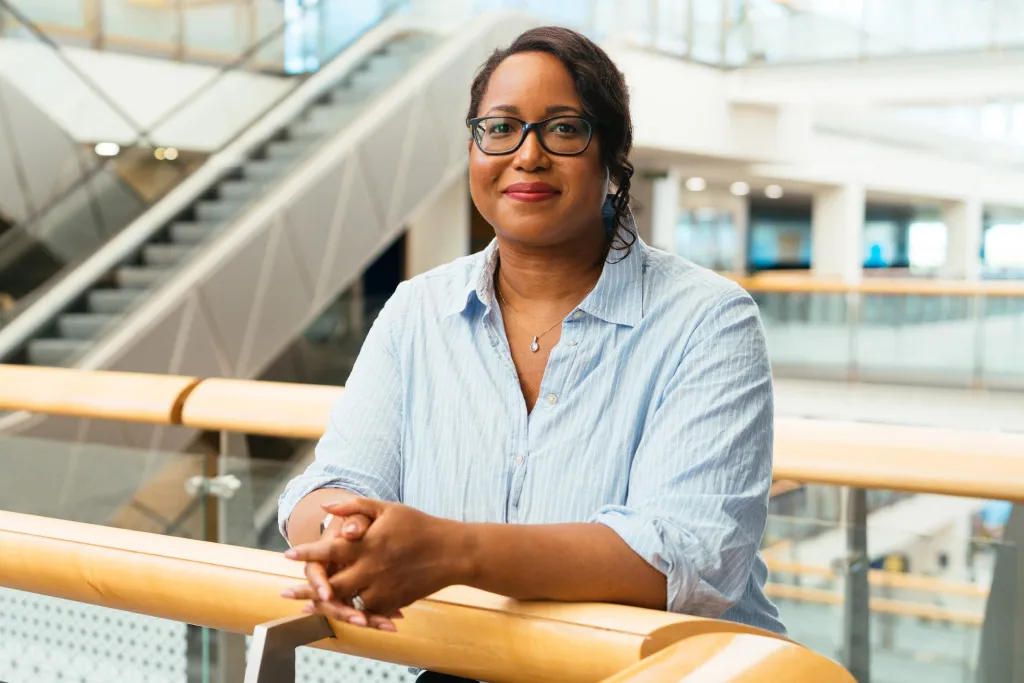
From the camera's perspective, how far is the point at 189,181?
867cm

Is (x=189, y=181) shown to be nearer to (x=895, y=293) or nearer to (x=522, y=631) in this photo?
(x=895, y=293)

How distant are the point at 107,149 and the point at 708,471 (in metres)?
7.31

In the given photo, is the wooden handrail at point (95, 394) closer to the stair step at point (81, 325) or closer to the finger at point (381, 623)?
the finger at point (381, 623)

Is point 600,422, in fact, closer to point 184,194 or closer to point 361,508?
point 361,508

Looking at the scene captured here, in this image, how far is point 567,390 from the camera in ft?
4.97

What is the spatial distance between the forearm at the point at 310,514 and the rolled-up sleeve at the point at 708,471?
0.36 meters

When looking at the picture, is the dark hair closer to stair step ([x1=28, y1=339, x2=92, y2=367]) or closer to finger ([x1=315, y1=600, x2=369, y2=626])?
finger ([x1=315, y1=600, x2=369, y2=626])

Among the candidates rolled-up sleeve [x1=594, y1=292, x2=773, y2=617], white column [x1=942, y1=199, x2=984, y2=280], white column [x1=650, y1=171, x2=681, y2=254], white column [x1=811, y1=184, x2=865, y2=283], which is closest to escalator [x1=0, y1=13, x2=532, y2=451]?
rolled-up sleeve [x1=594, y1=292, x2=773, y2=617]

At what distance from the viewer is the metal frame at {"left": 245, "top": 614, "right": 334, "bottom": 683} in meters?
0.95

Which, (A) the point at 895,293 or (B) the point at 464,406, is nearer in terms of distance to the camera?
(B) the point at 464,406

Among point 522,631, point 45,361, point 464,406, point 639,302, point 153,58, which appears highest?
point 153,58

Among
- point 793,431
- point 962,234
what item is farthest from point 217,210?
point 962,234

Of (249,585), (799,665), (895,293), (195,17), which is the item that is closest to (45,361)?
(195,17)

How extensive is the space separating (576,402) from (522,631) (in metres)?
0.52
